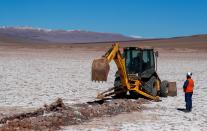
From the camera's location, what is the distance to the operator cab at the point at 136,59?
682 inches

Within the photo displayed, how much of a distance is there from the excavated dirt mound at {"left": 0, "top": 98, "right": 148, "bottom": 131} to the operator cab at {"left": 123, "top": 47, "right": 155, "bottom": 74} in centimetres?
264

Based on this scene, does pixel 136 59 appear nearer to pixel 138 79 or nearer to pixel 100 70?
pixel 138 79

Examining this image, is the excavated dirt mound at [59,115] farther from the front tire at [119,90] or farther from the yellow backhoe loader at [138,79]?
the front tire at [119,90]

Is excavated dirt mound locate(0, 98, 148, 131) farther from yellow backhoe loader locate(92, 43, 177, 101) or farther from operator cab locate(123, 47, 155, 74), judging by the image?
operator cab locate(123, 47, 155, 74)

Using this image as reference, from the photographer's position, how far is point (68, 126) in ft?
36.8

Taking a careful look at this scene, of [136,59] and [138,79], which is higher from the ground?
[136,59]

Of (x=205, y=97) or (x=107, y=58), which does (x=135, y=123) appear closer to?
(x=107, y=58)

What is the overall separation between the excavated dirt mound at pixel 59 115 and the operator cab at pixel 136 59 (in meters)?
2.64

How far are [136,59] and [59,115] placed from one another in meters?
6.19

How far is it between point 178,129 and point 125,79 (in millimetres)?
4640

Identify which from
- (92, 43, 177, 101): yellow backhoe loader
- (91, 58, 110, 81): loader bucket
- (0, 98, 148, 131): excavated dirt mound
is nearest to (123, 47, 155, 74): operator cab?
(92, 43, 177, 101): yellow backhoe loader

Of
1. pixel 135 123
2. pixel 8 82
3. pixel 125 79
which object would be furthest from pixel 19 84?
pixel 135 123

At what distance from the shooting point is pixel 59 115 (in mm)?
11781

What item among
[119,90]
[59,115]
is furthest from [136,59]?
[59,115]
